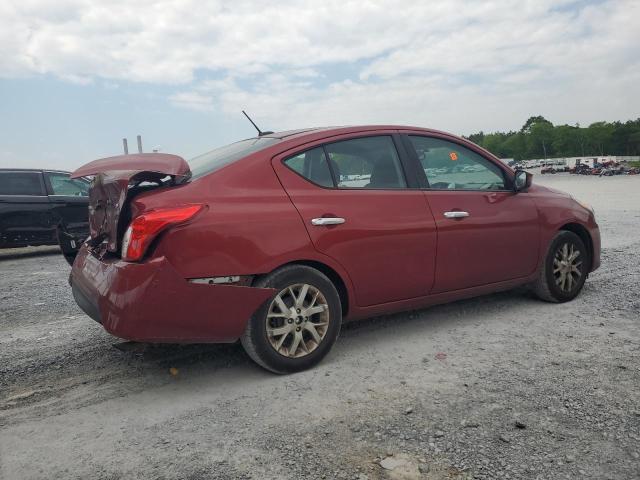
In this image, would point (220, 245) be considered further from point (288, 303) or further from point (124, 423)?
point (124, 423)

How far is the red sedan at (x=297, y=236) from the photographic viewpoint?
3.08 meters

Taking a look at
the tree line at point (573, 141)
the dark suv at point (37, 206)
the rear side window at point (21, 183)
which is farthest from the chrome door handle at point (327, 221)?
the tree line at point (573, 141)

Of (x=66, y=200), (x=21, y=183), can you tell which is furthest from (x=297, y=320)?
(x=21, y=183)

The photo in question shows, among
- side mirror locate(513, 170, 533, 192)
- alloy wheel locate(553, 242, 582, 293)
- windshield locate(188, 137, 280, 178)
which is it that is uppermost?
windshield locate(188, 137, 280, 178)

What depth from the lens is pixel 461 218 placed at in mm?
4199

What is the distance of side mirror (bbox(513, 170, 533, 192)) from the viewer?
4656 mm

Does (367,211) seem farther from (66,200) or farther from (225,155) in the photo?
(66,200)

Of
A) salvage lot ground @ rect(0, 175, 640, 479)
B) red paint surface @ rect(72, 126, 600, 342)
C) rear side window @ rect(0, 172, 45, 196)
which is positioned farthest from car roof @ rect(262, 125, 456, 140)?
rear side window @ rect(0, 172, 45, 196)

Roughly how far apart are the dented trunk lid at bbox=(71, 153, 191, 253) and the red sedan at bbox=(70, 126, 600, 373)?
0.04 ft

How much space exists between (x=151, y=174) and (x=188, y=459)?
5.31ft

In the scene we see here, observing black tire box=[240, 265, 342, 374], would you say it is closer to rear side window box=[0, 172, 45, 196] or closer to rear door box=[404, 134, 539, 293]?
rear door box=[404, 134, 539, 293]

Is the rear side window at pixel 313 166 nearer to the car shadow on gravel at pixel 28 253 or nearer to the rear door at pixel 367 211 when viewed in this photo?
the rear door at pixel 367 211

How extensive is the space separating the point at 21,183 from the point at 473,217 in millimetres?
8716

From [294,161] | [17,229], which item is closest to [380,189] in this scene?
[294,161]
